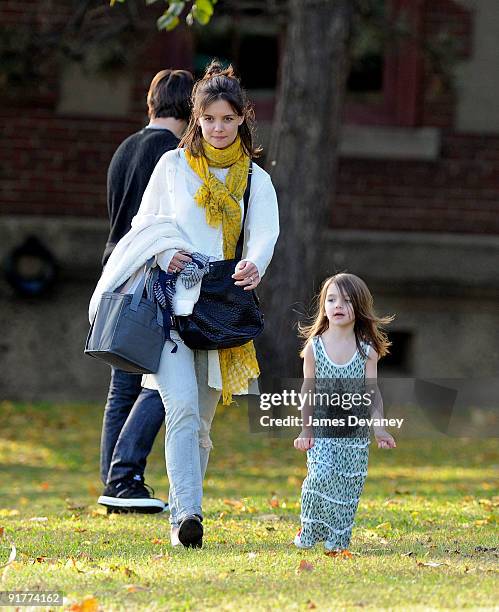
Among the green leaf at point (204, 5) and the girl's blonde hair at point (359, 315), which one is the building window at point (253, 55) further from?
the girl's blonde hair at point (359, 315)

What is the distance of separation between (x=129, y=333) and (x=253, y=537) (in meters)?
1.25

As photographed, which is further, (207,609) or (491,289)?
(491,289)

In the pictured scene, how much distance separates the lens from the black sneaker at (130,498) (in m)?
6.80

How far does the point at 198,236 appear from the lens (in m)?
5.55

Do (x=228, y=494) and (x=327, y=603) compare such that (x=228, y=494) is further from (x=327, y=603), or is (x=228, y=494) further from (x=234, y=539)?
(x=327, y=603)

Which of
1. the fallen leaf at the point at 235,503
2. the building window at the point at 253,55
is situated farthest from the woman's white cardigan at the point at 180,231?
the building window at the point at 253,55

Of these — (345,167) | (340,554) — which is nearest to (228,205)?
(340,554)

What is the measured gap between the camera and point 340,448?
5.45 m

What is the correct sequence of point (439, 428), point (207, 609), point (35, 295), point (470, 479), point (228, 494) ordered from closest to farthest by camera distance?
point (207, 609) → point (228, 494) → point (470, 479) → point (439, 428) → point (35, 295)

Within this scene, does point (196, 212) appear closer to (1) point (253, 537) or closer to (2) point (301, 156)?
(1) point (253, 537)

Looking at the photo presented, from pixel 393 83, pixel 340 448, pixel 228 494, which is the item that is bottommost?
pixel 228 494

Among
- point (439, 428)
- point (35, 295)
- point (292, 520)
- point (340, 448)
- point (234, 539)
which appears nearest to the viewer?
point (340, 448)

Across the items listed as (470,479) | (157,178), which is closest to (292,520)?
(157,178)

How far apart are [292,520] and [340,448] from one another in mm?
1355
